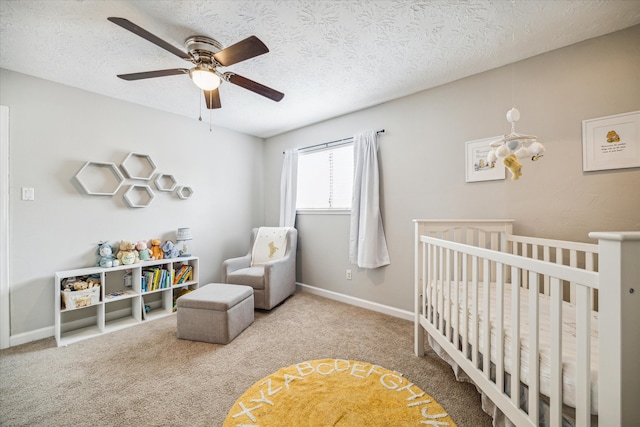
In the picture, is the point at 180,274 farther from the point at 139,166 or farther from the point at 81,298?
the point at 139,166

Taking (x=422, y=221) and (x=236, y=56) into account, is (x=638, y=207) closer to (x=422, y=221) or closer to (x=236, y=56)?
(x=422, y=221)

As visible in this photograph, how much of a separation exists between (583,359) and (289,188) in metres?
3.23

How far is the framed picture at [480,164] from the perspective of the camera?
6.96 feet

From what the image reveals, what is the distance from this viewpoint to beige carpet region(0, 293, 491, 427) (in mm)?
1380

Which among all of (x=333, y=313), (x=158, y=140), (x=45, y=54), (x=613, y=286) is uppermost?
(x=45, y=54)

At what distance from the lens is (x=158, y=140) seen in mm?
2971

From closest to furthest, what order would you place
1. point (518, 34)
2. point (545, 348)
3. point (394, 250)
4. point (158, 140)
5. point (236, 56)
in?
point (545, 348) < point (236, 56) < point (518, 34) < point (394, 250) < point (158, 140)

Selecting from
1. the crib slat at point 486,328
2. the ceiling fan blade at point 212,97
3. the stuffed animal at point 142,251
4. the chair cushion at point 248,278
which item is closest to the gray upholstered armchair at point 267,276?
the chair cushion at point 248,278

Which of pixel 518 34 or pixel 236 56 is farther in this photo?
pixel 518 34

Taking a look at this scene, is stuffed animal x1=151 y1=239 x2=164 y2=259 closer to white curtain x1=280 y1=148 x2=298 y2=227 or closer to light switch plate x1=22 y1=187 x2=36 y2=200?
light switch plate x1=22 y1=187 x2=36 y2=200

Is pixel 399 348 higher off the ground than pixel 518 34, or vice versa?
pixel 518 34

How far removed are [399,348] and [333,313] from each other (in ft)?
2.88

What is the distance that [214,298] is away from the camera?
215cm

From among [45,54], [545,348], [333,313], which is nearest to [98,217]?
[45,54]
